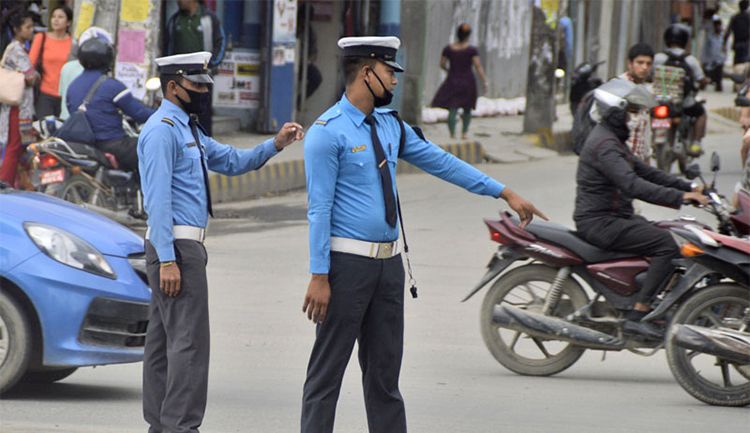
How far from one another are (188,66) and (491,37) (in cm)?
2224

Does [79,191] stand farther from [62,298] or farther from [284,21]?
[284,21]

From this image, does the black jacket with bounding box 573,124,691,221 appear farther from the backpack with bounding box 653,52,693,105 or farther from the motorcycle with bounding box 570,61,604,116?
the motorcycle with bounding box 570,61,604,116

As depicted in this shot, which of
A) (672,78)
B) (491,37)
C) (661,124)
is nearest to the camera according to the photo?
(661,124)

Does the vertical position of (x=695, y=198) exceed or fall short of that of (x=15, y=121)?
it exceeds it

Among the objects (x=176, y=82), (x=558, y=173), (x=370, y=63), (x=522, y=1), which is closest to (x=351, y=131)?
(x=370, y=63)

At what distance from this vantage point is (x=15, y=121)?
13188mm

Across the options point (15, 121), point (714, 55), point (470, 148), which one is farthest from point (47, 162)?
point (714, 55)

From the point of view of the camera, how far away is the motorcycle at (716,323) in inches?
274

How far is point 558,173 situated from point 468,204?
3640 mm

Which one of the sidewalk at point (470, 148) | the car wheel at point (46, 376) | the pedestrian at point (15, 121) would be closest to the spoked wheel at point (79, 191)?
the pedestrian at point (15, 121)

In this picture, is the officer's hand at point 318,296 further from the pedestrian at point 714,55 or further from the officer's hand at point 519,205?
the pedestrian at point 714,55

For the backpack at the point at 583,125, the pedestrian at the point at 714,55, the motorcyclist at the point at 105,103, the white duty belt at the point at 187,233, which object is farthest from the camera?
the pedestrian at the point at 714,55

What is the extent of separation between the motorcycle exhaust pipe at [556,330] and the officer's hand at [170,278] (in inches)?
107

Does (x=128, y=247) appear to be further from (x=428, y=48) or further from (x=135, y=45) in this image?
(x=428, y=48)
